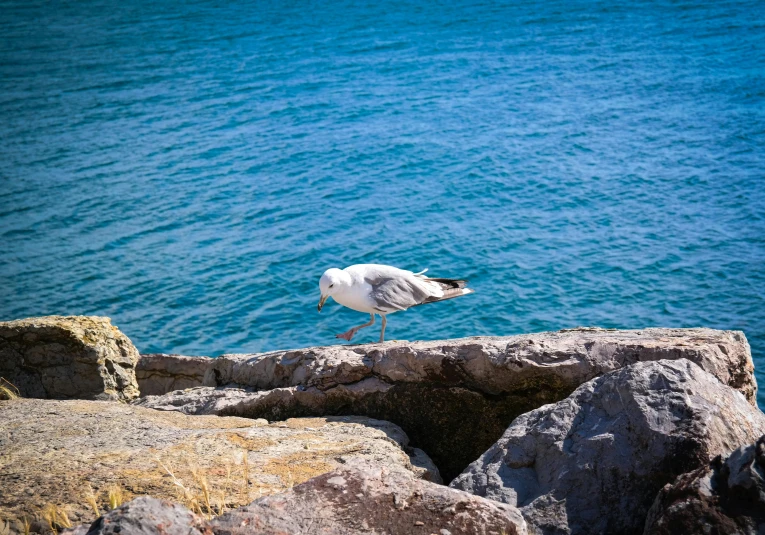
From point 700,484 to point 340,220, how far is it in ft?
34.7

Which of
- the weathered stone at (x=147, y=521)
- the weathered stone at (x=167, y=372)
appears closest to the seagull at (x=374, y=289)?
the weathered stone at (x=167, y=372)

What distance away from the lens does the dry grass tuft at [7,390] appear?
17.3 ft

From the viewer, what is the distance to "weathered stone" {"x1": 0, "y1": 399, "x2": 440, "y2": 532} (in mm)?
3184

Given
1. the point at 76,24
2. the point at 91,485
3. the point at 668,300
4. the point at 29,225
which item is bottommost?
the point at 668,300

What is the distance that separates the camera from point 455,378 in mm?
4496

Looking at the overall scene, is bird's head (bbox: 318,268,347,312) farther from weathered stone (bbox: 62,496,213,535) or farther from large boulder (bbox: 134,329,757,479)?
weathered stone (bbox: 62,496,213,535)

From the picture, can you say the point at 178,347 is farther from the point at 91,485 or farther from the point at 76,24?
the point at 76,24

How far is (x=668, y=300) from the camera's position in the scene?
10.4m

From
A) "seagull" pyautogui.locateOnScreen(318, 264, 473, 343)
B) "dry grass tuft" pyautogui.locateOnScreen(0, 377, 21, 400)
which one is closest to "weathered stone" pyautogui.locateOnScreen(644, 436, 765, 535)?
"seagull" pyautogui.locateOnScreen(318, 264, 473, 343)

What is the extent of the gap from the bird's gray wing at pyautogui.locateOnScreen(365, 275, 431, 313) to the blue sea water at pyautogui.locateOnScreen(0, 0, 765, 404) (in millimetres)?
3826

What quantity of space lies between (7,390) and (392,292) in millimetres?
2913

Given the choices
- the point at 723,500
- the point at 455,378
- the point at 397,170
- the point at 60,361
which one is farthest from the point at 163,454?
the point at 397,170

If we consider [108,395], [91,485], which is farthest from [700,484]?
[108,395]

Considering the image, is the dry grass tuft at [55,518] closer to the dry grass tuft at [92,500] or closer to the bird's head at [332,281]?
the dry grass tuft at [92,500]
